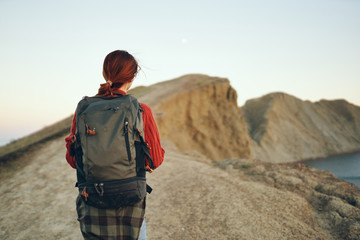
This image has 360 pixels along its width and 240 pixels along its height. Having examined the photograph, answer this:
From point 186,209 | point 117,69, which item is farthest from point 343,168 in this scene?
point 117,69

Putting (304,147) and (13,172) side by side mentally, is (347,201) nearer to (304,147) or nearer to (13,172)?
(13,172)

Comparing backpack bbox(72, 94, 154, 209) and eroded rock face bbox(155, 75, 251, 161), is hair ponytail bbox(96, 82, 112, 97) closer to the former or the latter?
backpack bbox(72, 94, 154, 209)

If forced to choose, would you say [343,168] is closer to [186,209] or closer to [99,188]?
[186,209]

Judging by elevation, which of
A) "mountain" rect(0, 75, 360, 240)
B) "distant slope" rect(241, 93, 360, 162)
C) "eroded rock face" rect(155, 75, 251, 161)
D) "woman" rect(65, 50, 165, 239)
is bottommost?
"distant slope" rect(241, 93, 360, 162)

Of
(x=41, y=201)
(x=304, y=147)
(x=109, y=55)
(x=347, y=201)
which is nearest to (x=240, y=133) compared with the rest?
(x=347, y=201)

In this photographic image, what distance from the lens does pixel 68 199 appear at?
213 inches

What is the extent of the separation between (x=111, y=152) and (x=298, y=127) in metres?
47.0

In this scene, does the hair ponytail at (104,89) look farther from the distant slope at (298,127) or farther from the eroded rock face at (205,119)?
the distant slope at (298,127)

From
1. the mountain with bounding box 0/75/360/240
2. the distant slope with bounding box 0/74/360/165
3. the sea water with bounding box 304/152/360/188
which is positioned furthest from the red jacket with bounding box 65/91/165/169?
the sea water with bounding box 304/152/360/188

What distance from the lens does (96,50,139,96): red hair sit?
1809 mm

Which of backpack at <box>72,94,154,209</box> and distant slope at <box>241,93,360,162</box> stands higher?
backpack at <box>72,94,154,209</box>

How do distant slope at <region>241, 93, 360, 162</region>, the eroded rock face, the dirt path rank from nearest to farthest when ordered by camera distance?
1. the dirt path
2. the eroded rock face
3. distant slope at <region>241, 93, 360, 162</region>

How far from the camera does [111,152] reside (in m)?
1.62

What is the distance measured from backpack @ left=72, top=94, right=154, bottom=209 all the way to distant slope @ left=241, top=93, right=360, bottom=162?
3458 centimetres
